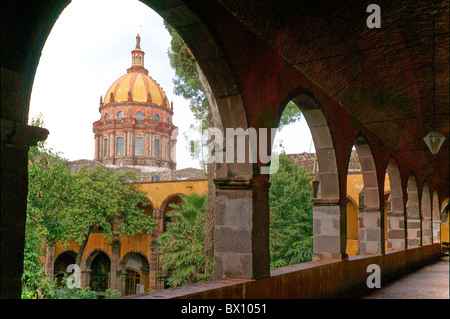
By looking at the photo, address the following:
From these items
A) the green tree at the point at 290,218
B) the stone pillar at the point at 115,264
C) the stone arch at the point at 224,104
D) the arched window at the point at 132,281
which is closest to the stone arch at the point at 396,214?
the green tree at the point at 290,218

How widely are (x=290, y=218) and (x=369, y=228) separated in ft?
16.0

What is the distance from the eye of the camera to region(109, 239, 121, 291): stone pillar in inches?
948

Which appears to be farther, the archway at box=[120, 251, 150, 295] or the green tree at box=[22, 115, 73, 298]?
the archway at box=[120, 251, 150, 295]

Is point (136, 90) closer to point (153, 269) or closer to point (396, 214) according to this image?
point (153, 269)

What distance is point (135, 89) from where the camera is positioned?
4197 cm

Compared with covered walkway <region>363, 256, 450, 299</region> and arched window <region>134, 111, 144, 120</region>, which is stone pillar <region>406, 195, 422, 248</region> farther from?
arched window <region>134, 111, 144, 120</region>

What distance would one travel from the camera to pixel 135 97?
138 feet

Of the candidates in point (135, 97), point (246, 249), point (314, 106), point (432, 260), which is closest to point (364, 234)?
point (314, 106)

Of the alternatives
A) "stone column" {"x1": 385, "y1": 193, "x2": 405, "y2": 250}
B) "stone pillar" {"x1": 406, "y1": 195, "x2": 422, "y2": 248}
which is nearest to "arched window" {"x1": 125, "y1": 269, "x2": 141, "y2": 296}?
"stone pillar" {"x1": 406, "y1": 195, "x2": 422, "y2": 248}

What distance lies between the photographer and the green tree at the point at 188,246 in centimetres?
1130

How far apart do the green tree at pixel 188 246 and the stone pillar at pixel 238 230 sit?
6008 millimetres

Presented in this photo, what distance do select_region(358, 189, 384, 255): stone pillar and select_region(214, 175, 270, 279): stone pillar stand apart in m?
5.47

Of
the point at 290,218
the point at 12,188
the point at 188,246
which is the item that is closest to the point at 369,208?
the point at 188,246

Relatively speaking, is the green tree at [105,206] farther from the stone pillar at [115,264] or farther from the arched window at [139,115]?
the arched window at [139,115]
